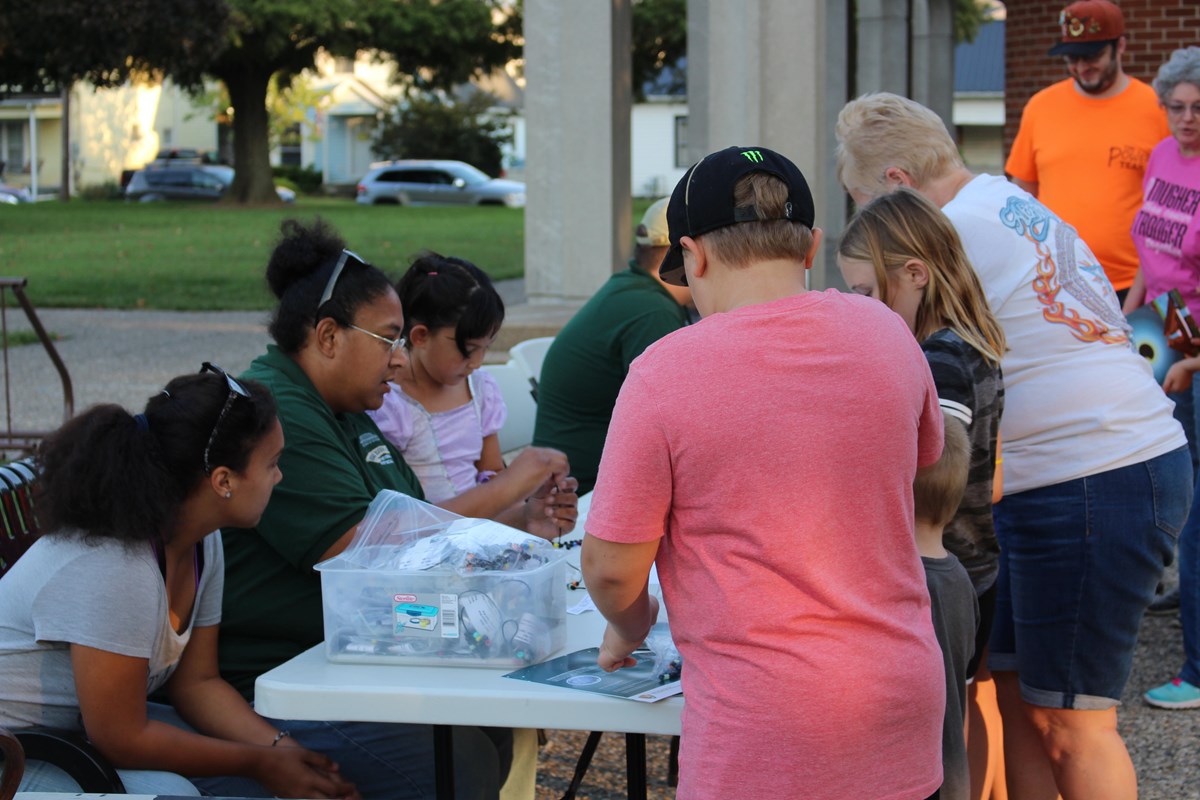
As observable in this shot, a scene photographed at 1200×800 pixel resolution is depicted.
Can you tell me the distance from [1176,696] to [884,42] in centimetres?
1187

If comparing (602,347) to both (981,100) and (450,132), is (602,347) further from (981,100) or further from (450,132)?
(450,132)

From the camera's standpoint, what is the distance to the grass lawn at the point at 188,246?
1695 cm

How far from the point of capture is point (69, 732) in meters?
2.54

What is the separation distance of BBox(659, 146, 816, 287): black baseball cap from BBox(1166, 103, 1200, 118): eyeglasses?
315 cm

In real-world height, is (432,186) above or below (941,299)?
above

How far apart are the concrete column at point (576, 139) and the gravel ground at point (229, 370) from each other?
44cm

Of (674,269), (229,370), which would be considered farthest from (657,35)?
(674,269)

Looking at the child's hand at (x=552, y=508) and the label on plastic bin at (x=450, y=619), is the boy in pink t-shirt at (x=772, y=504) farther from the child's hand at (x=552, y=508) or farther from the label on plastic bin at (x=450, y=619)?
the child's hand at (x=552, y=508)

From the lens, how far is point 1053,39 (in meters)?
13.3

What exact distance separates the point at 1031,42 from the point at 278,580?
12457 mm

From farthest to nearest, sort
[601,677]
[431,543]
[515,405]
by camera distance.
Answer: [515,405] < [431,543] < [601,677]

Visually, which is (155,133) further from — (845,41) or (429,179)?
(845,41)

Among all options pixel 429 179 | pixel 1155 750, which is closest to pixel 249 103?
pixel 429 179

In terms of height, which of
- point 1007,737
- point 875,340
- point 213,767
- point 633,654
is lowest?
point 1007,737
